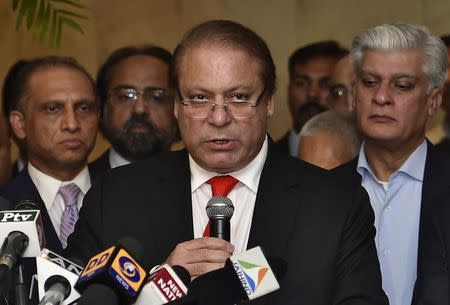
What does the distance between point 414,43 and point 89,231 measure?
6.18 feet

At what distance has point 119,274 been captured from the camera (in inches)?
105

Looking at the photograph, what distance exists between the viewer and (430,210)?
431 cm

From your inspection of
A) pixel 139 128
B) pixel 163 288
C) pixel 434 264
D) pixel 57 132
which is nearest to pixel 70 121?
pixel 57 132

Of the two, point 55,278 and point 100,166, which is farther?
point 100,166

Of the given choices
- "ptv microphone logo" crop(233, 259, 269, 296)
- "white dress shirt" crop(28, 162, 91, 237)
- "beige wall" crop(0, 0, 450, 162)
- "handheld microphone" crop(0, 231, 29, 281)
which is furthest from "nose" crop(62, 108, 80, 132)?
"beige wall" crop(0, 0, 450, 162)

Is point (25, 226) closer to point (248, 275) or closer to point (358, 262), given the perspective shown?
point (248, 275)

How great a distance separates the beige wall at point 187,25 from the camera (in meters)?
8.37

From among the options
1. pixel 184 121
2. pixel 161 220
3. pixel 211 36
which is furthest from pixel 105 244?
pixel 211 36

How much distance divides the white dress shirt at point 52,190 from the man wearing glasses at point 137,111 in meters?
0.72

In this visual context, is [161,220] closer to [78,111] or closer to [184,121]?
[184,121]

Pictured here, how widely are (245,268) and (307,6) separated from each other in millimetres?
5805

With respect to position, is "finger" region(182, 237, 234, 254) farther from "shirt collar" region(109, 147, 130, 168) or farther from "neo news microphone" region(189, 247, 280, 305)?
"shirt collar" region(109, 147, 130, 168)

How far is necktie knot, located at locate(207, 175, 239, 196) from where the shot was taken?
147 inches

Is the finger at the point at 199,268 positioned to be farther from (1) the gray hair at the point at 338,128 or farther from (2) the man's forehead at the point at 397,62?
(1) the gray hair at the point at 338,128
